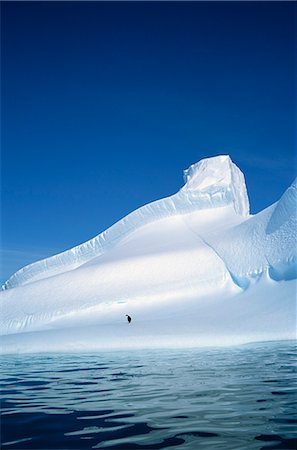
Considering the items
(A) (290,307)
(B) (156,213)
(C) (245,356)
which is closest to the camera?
(C) (245,356)

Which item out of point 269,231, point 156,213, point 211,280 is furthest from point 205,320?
point 156,213

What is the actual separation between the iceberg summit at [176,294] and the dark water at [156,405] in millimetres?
5192

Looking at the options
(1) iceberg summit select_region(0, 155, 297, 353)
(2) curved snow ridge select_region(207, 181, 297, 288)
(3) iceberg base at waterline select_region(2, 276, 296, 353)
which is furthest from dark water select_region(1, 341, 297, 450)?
(2) curved snow ridge select_region(207, 181, 297, 288)

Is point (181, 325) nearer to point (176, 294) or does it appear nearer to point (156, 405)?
point (176, 294)

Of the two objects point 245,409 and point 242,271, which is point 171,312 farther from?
point 245,409

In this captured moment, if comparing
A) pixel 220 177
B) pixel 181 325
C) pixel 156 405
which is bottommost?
pixel 156 405

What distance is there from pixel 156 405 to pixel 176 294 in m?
15.9

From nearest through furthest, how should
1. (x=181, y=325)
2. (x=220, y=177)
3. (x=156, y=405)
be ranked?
1. (x=156, y=405)
2. (x=181, y=325)
3. (x=220, y=177)

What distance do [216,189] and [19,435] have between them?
99.0 feet

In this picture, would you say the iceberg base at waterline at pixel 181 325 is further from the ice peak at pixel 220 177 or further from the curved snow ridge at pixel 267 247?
the ice peak at pixel 220 177

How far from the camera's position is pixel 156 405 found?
7.17 metres

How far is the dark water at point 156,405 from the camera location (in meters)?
5.50

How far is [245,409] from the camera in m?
6.69

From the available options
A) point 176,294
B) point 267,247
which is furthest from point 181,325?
point 267,247
